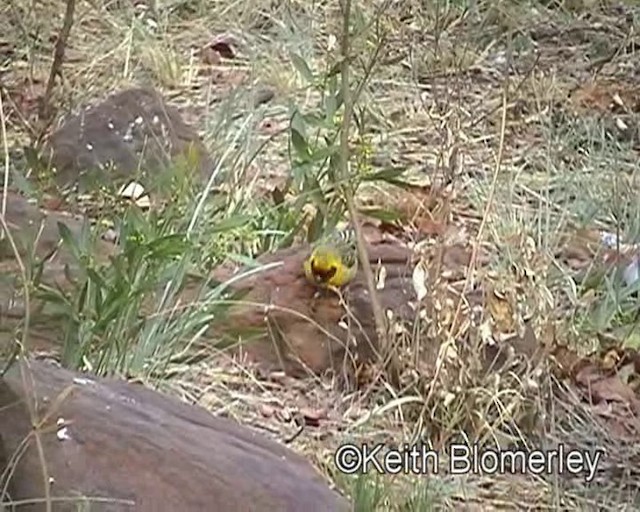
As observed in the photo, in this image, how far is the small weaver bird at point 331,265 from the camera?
3.10 metres

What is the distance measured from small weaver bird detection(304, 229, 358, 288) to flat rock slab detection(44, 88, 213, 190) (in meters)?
0.73

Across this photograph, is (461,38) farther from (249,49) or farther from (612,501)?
(612,501)

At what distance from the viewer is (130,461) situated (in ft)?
7.04

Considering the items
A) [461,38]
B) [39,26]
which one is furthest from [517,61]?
[39,26]

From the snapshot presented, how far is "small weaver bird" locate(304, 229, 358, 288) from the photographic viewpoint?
310 cm

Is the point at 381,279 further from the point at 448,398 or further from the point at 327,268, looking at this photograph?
the point at 448,398

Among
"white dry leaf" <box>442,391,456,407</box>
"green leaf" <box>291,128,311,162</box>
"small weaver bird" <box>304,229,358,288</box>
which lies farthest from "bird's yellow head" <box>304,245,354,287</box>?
"white dry leaf" <box>442,391,456,407</box>

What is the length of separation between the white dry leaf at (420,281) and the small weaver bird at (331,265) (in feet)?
0.54

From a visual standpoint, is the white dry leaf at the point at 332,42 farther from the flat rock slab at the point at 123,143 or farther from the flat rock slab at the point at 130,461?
the flat rock slab at the point at 130,461

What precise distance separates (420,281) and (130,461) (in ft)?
3.19

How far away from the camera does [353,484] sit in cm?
250

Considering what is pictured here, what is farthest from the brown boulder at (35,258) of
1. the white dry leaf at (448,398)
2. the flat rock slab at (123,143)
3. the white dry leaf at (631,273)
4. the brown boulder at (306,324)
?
the white dry leaf at (631,273)

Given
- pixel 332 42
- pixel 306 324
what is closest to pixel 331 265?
pixel 306 324

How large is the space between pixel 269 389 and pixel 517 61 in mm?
2582
